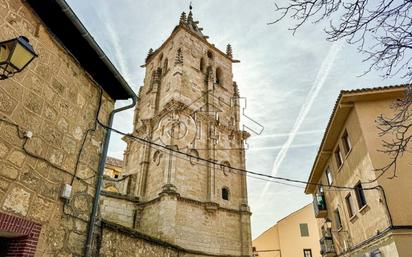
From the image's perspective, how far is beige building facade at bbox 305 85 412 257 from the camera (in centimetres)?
930

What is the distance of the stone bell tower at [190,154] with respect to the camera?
58.4ft

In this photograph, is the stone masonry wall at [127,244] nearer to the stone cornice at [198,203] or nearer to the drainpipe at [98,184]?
the drainpipe at [98,184]

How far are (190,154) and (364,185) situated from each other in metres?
11.4

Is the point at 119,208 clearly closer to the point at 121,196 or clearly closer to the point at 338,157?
the point at 121,196

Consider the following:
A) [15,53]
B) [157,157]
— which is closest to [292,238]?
[157,157]

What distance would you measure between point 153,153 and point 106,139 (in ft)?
50.3

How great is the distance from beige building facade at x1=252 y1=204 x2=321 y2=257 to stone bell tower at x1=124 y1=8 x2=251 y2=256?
11.2m

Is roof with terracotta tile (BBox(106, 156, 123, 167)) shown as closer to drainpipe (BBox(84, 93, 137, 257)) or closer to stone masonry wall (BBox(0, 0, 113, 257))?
drainpipe (BBox(84, 93, 137, 257))

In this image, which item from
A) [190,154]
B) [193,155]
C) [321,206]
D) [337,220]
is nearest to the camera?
[337,220]

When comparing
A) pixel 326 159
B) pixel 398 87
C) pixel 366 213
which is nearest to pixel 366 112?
pixel 398 87

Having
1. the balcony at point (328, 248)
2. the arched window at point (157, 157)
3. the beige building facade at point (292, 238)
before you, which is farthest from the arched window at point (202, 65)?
the beige building facade at point (292, 238)

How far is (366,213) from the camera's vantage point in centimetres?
1088

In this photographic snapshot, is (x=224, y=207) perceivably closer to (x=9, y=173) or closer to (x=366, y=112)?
(x=366, y=112)

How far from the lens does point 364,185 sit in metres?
10.8
